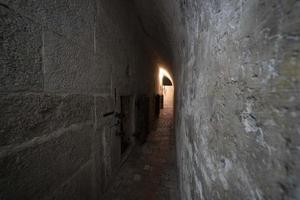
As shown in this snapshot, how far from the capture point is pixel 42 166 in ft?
2.65

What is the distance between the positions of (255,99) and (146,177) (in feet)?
6.92

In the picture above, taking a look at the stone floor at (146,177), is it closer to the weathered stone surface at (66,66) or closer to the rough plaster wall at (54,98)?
the rough plaster wall at (54,98)

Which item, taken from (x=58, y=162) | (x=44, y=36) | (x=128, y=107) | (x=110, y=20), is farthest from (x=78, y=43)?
(x=128, y=107)

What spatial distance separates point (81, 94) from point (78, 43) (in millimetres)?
434

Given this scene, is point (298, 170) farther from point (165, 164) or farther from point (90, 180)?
point (165, 164)

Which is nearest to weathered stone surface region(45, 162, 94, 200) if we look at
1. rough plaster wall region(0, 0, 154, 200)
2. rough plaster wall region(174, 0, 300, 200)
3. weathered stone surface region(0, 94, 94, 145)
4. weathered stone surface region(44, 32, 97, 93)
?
rough plaster wall region(0, 0, 154, 200)

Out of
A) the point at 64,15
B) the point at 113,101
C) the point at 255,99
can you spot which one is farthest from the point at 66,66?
the point at 255,99

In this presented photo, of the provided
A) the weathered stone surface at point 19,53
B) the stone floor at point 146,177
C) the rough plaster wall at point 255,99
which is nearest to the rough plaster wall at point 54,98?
the weathered stone surface at point 19,53

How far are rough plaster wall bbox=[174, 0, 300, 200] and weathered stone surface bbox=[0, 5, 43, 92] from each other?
955mm

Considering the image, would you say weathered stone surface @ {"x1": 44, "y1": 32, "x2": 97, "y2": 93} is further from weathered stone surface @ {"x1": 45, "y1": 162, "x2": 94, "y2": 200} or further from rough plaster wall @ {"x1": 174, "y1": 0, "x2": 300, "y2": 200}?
rough plaster wall @ {"x1": 174, "y1": 0, "x2": 300, "y2": 200}

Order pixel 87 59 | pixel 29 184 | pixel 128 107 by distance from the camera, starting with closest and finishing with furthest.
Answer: pixel 29 184, pixel 87 59, pixel 128 107

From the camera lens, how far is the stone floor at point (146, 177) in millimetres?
1684

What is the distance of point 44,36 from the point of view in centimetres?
82

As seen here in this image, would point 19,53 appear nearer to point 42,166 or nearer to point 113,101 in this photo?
point 42,166
